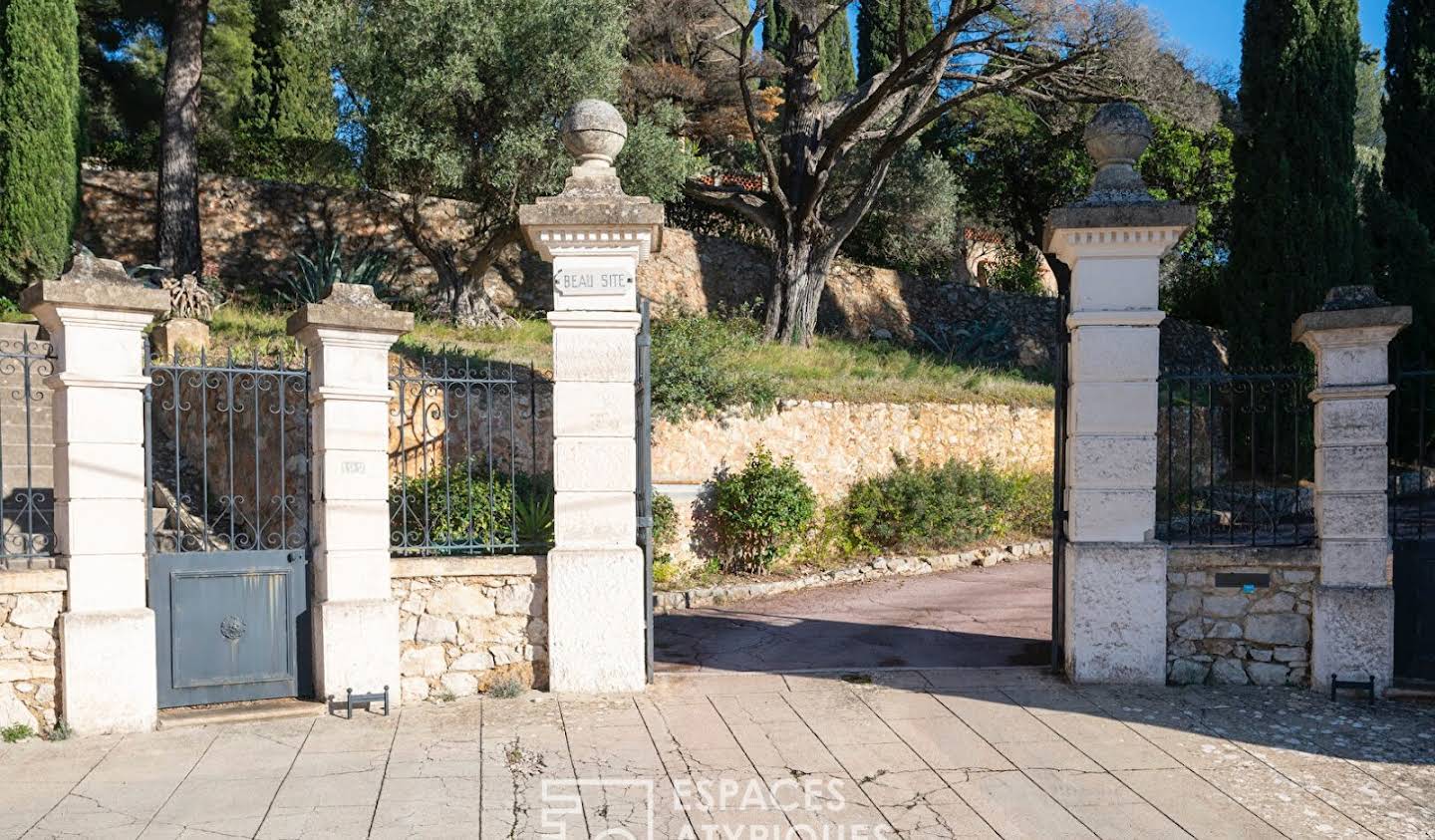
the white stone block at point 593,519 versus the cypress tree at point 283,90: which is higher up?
the cypress tree at point 283,90

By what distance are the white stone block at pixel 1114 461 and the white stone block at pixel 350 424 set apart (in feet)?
15.1

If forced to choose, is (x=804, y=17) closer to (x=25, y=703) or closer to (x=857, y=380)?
(x=857, y=380)

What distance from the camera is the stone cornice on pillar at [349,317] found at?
656cm

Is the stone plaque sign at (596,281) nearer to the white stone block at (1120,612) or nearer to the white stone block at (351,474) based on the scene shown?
the white stone block at (351,474)

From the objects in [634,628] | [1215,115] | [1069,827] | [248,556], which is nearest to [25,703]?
[248,556]

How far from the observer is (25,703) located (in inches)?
236

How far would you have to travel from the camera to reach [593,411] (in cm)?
697

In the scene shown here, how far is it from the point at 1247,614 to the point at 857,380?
303 inches

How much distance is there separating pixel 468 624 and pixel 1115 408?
14.8ft

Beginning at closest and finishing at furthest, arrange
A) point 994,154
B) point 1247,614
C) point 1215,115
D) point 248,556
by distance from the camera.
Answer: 1. point 248,556
2. point 1247,614
3. point 1215,115
4. point 994,154

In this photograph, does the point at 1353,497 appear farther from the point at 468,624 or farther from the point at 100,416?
the point at 100,416

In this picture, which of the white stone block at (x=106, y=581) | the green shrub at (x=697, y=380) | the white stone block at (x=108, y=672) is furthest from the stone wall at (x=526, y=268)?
the white stone block at (x=108, y=672)

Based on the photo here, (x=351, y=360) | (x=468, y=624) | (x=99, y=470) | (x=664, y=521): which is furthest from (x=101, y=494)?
(x=664, y=521)

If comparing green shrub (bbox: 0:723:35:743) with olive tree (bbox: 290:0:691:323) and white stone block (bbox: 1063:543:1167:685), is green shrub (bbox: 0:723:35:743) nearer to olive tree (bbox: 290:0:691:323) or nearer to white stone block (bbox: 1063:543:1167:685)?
white stone block (bbox: 1063:543:1167:685)
